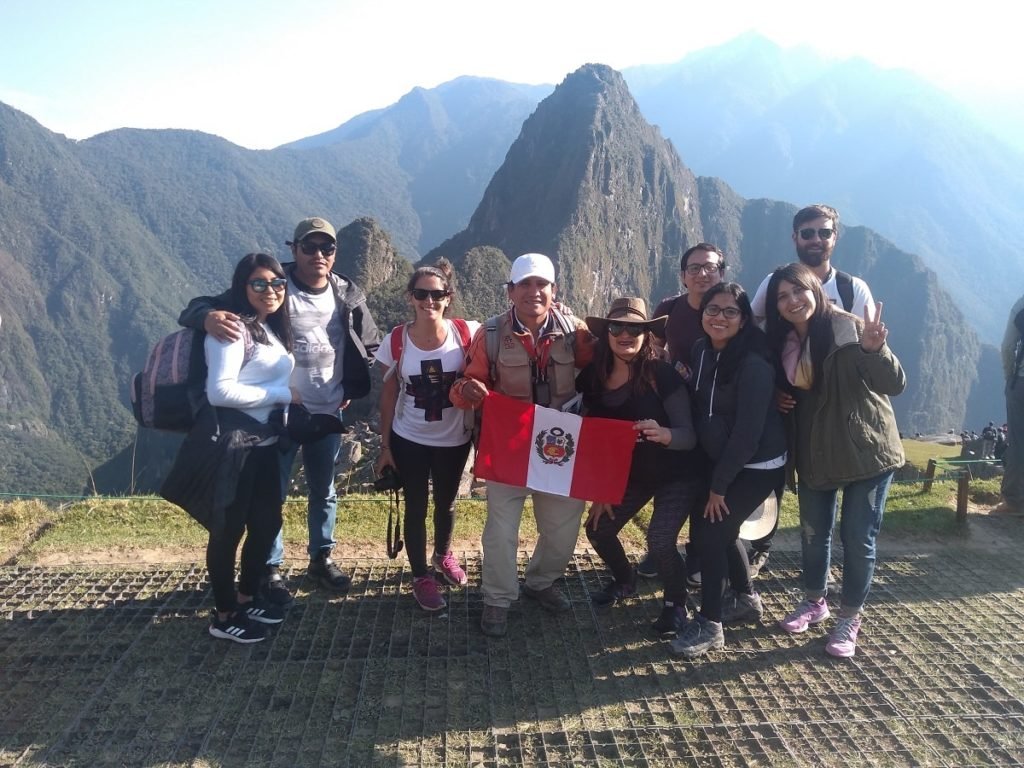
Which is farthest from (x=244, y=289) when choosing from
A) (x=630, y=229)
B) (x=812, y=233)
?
(x=630, y=229)

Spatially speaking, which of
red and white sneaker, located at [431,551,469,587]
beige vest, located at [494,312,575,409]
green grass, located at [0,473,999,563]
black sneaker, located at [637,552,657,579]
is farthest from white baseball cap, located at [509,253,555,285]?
green grass, located at [0,473,999,563]

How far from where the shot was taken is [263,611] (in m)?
4.12

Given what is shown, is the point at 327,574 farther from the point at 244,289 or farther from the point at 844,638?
the point at 844,638

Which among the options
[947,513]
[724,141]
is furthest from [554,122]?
[947,513]

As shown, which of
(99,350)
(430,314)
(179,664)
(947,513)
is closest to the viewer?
(179,664)

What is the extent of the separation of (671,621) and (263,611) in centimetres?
248

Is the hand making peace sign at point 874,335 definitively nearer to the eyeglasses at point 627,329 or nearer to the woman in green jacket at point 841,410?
the woman in green jacket at point 841,410

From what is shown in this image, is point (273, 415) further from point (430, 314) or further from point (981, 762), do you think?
point (981, 762)

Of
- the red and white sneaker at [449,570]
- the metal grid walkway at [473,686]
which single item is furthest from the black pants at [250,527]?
the red and white sneaker at [449,570]

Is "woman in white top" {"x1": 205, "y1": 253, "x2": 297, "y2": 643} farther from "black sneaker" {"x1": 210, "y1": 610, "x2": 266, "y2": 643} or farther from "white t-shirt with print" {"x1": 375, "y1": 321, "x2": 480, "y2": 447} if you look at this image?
"white t-shirt with print" {"x1": 375, "y1": 321, "x2": 480, "y2": 447}

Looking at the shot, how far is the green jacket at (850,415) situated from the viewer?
365cm

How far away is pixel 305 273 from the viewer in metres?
4.34

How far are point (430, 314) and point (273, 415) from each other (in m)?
1.08

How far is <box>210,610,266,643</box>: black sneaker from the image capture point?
→ 393 centimetres
